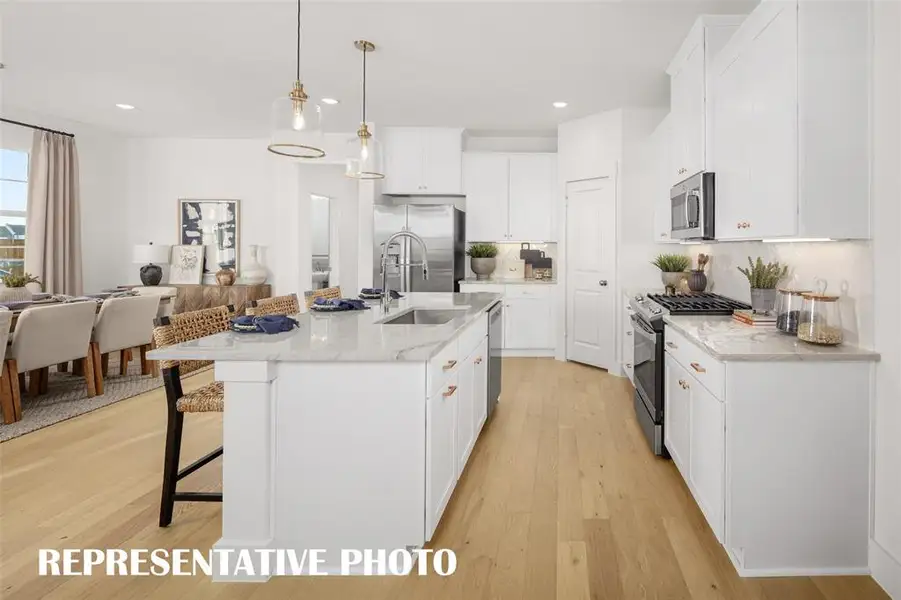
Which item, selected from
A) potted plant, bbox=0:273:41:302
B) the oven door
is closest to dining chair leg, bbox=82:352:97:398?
potted plant, bbox=0:273:41:302

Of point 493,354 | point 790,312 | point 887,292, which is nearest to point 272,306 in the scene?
point 493,354

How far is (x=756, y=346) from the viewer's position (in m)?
2.19

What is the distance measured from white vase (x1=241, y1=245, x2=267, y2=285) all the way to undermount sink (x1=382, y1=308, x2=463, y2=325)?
4.24m

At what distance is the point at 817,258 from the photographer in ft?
8.53

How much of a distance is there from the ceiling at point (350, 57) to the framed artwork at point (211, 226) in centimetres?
136

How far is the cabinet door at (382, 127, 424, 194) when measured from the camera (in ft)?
21.6

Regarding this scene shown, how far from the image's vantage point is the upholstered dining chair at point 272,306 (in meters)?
3.17

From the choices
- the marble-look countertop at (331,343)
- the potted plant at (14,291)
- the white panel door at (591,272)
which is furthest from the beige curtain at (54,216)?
the white panel door at (591,272)

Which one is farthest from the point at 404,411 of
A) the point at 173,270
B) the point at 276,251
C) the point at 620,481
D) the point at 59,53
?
the point at 173,270

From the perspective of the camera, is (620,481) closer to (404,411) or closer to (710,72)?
(404,411)

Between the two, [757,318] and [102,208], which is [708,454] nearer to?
[757,318]

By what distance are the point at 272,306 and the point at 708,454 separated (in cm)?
252

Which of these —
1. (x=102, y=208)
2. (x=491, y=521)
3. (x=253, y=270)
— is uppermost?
(x=102, y=208)

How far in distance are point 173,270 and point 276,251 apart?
1389 mm
